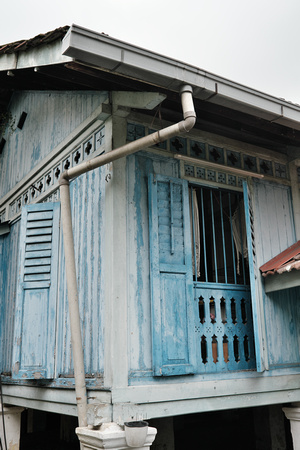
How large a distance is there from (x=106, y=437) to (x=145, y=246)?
6.26 ft

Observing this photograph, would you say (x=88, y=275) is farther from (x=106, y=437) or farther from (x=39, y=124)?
(x=39, y=124)

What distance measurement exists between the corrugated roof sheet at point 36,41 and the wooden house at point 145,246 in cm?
2

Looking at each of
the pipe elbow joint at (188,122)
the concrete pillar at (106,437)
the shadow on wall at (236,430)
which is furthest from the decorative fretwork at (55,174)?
the shadow on wall at (236,430)

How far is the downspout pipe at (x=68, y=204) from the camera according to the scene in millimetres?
4320

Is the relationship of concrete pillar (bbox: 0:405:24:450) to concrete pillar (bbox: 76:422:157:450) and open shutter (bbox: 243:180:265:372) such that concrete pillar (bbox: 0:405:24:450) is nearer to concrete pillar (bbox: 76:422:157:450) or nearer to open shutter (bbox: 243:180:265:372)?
concrete pillar (bbox: 76:422:157:450)

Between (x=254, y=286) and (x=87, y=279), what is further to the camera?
(x=254, y=286)

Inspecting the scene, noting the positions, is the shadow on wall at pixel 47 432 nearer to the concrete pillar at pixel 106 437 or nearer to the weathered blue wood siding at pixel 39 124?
A: the weathered blue wood siding at pixel 39 124

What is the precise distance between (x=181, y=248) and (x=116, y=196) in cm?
95

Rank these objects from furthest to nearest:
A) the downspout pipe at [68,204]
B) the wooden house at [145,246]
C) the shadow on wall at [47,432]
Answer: the shadow on wall at [47,432]
the wooden house at [145,246]
the downspout pipe at [68,204]

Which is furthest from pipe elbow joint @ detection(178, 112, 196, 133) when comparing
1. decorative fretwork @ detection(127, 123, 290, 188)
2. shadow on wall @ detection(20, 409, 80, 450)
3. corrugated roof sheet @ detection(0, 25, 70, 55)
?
shadow on wall @ detection(20, 409, 80, 450)

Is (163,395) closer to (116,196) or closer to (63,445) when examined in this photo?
(116,196)

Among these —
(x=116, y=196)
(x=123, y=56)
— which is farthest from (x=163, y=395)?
(x=123, y=56)

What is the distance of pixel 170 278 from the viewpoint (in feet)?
16.6

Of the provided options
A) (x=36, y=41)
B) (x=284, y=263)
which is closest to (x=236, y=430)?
(x=284, y=263)
